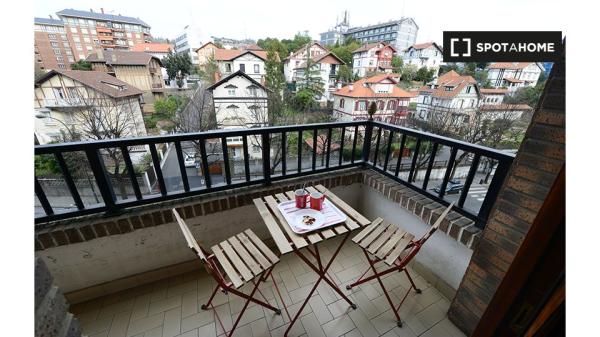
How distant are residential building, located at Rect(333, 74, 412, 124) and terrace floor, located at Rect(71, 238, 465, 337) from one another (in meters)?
8.91

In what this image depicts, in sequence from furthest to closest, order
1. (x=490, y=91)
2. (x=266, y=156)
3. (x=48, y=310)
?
1. (x=490, y=91)
2. (x=266, y=156)
3. (x=48, y=310)

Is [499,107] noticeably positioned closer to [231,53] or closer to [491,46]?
[491,46]

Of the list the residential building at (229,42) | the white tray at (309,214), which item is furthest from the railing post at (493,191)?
the residential building at (229,42)

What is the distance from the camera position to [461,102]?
8.09 m

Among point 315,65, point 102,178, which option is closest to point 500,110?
point 315,65

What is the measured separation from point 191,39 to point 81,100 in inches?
317

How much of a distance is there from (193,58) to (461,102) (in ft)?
42.8

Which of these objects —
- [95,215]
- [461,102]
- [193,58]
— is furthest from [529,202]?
[193,58]

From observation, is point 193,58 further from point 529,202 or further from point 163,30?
point 529,202

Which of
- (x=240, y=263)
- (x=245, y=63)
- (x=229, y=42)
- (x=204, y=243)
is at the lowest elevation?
(x=204, y=243)

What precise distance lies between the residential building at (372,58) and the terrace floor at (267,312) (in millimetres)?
11024

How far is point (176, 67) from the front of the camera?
10.6m

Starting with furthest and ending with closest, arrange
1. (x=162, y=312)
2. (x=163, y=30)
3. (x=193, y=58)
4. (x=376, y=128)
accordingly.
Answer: (x=193, y=58) < (x=163, y=30) < (x=376, y=128) < (x=162, y=312)

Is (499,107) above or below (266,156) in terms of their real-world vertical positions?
above
